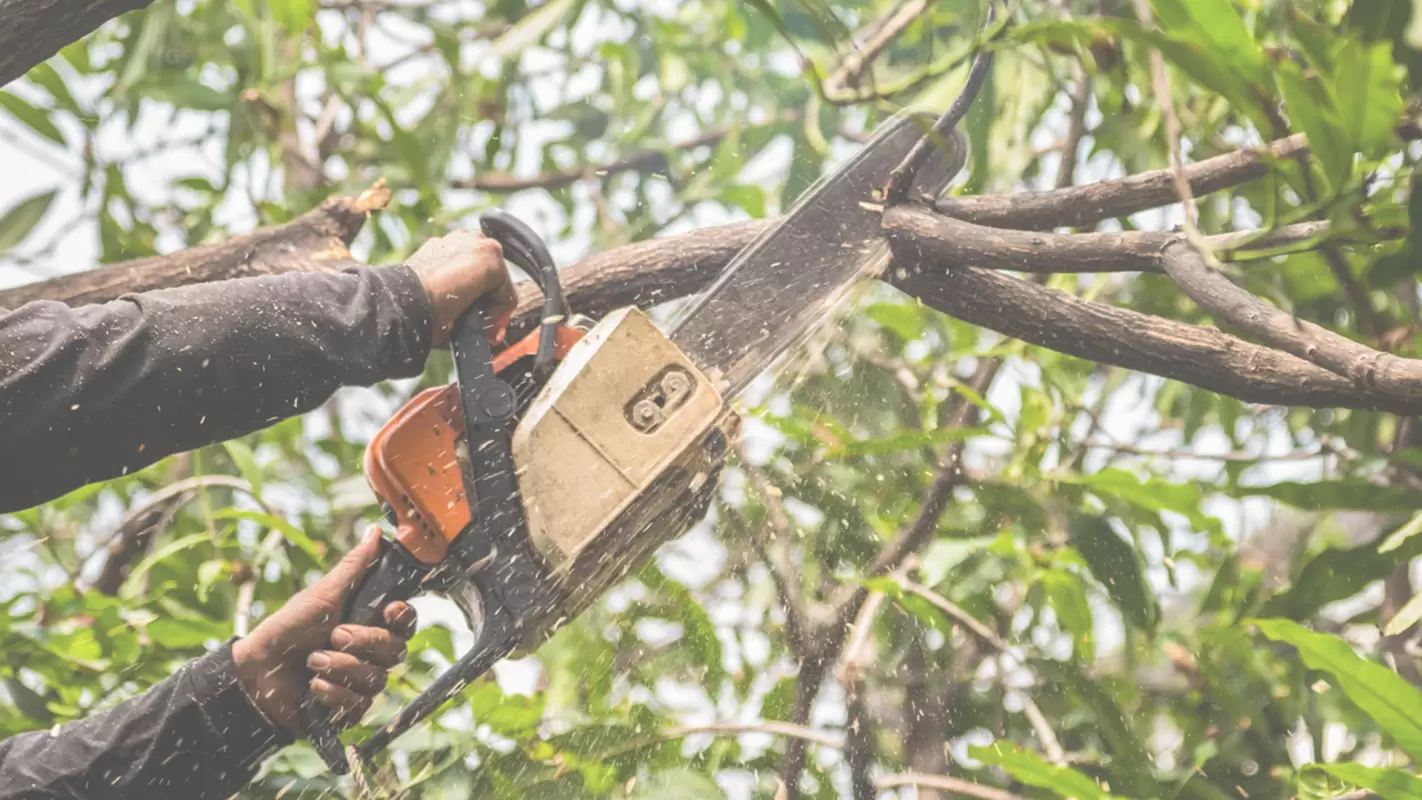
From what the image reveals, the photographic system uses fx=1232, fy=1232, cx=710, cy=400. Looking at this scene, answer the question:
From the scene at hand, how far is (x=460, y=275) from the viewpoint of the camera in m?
1.16

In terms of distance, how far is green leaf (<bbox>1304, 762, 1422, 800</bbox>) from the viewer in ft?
3.34

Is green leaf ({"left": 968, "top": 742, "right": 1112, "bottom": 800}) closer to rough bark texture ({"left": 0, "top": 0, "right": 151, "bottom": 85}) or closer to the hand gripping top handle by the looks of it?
the hand gripping top handle

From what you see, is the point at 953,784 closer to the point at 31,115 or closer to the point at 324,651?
the point at 324,651

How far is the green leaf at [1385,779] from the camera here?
3.34 ft

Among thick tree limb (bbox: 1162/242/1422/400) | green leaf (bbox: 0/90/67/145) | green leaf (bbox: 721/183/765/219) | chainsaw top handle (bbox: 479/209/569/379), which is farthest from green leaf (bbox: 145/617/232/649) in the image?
thick tree limb (bbox: 1162/242/1422/400)

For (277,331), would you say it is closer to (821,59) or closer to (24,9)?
(24,9)

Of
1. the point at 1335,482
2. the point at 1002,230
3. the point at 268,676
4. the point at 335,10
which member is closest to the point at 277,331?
the point at 268,676

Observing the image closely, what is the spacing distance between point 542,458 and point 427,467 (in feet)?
0.40

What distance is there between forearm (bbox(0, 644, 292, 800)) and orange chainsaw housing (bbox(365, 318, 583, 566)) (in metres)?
0.26

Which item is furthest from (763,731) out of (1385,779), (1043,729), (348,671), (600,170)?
(600,170)

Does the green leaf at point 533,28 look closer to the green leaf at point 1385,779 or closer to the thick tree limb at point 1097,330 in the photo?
the thick tree limb at point 1097,330

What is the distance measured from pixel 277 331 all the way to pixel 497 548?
0.29 meters

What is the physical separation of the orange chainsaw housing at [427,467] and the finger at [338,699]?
162 mm

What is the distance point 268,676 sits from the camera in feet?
4.17
